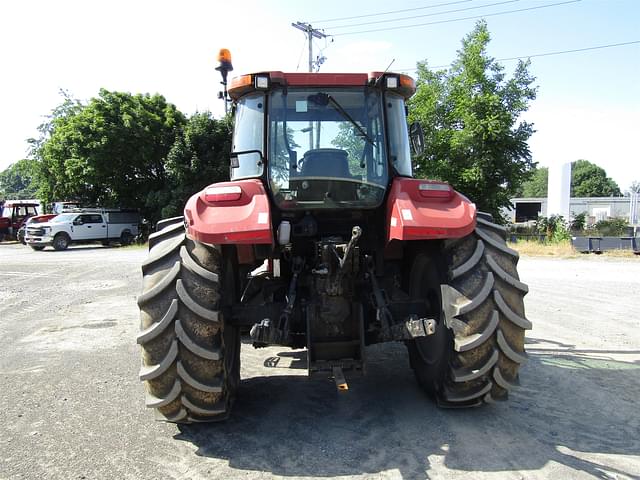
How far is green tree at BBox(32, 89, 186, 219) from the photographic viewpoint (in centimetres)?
2527

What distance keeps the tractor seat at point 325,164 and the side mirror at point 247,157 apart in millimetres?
359

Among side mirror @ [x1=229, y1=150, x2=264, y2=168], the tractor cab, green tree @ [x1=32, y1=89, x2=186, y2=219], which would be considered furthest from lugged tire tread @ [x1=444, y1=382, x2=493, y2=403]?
green tree @ [x1=32, y1=89, x2=186, y2=219]

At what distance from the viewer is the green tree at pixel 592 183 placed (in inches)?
3039

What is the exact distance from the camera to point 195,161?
23938 millimetres

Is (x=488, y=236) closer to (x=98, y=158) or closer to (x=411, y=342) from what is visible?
(x=411, y=342)

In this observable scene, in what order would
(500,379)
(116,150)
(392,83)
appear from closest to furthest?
(500,379) → (392,83) → (116,150)

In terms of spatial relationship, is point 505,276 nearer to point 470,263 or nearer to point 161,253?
point 470,263

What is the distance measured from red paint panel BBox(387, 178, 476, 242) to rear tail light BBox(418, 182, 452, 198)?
1 centimetres

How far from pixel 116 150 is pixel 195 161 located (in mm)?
4728

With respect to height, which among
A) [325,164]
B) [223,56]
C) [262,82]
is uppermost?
[223,56]

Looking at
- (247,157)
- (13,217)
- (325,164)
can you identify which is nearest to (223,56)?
(247,157)

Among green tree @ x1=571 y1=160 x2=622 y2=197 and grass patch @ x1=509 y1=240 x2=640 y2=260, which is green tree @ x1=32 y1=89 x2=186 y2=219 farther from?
green tree @ x1=571 y1=160 x2=622 y2=197

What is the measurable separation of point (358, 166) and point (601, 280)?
9.27m

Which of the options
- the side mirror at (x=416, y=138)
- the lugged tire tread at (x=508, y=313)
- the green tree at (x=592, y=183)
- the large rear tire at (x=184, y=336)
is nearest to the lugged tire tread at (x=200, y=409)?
the large rear tire at (x=184, y=336)
